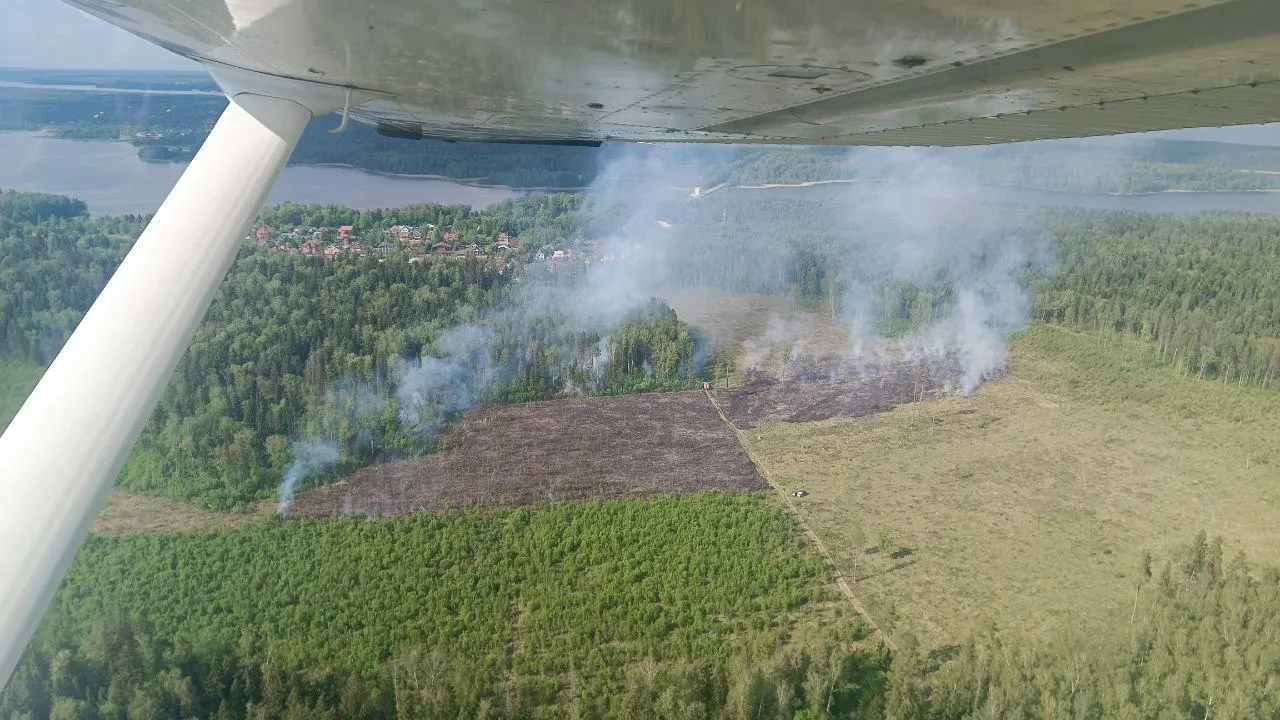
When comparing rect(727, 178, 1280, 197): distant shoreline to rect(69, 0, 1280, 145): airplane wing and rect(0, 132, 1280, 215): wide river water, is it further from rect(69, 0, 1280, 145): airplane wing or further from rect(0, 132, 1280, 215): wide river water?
rect(69, 0, 1280, 145): airplane wing

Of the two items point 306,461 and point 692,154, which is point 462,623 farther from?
point 692,154

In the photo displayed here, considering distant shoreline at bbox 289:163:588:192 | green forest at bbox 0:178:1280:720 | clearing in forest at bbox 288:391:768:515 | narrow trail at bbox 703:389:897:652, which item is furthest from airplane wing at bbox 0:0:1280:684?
distant shoreline at bbox 289:163:588:192

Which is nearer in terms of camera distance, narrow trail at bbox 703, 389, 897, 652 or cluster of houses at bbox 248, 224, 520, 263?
narrow trail at bbox 703, 389, 897, 652

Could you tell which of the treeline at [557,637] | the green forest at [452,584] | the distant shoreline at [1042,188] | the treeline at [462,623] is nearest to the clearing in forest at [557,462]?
the green forest at [452,584]

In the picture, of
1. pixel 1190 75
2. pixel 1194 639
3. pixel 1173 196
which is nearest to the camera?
pixel 1190 75

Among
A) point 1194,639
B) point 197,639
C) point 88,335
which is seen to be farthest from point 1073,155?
point 88,335

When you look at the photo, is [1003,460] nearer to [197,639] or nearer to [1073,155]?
[197,639]

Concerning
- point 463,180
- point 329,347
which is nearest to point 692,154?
point 463,180
